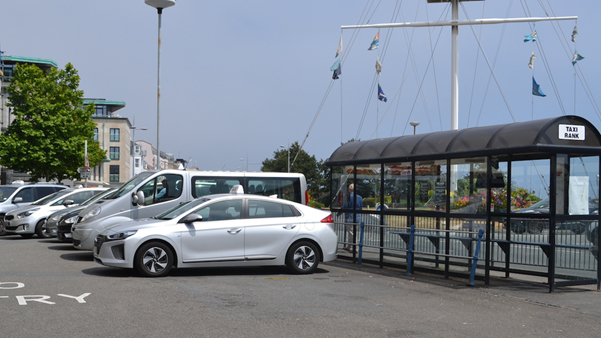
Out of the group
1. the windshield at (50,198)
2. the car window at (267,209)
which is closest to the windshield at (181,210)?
the car window at (267,209)

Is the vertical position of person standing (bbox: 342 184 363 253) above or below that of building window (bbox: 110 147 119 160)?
below

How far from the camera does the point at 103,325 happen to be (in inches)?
262

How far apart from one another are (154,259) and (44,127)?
3155 cm

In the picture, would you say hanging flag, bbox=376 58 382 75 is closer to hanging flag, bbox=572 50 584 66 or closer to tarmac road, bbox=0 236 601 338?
hanging flag, bbox=572 50 584 66

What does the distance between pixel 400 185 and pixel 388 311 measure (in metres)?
5.63

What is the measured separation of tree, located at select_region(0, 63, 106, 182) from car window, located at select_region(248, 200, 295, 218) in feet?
99.9

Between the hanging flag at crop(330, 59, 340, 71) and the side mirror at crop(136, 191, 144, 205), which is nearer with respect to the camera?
the side mirror at crop(136, 191, 144, 205)

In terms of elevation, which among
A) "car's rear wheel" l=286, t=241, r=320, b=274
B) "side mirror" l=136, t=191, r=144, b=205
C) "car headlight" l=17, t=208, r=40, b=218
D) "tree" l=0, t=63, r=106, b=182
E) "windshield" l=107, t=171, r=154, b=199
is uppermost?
"tree" l=0, t=63, r=106, b=182

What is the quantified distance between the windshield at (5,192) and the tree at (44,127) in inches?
667

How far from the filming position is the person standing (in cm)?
1452

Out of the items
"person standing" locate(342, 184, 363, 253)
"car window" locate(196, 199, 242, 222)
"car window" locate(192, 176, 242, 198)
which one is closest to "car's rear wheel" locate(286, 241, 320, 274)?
"car window" locate(196, 199, 242, 222)

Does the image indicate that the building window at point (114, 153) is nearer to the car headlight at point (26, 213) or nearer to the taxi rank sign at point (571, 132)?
the car headlight at point (26, 213)

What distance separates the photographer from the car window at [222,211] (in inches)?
444

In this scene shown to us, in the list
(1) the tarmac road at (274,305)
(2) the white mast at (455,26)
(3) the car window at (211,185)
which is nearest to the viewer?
(1) the tarmac road at (274,305)
